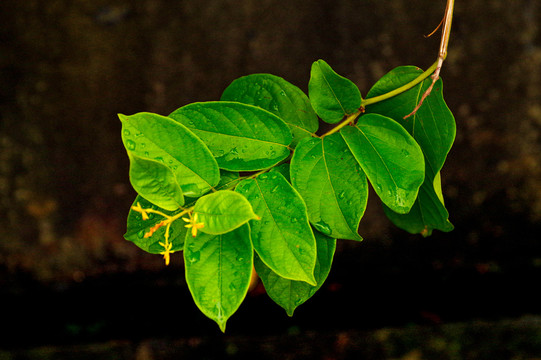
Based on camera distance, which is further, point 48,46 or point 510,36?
point 48,46

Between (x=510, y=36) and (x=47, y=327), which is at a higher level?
(x=510, y=36)

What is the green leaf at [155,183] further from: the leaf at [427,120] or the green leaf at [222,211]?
the leaf at [427,120]

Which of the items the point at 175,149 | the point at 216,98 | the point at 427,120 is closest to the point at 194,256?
the point at 175,149

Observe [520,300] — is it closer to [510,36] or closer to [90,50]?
[510,36]

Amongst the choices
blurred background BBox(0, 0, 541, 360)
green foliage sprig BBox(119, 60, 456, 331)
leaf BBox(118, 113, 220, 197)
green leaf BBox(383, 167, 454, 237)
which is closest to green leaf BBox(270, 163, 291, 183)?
green foliage sprig BBox(119, 60, 456, 331)

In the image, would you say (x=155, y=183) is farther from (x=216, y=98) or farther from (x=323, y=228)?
(x=216, y=98)

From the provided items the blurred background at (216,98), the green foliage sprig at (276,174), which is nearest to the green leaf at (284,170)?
the green foliage sprig at (276,174)

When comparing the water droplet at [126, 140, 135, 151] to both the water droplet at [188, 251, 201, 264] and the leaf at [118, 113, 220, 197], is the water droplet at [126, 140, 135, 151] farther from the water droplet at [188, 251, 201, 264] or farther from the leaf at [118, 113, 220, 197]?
the water droplet at [188, 251, 201, 264]

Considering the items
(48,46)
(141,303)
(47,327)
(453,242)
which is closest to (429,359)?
(453,242)
